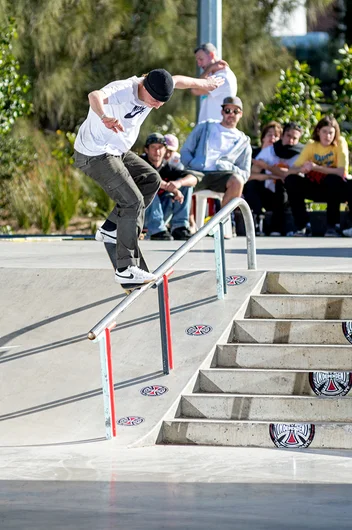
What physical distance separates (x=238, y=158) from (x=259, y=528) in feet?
23.8

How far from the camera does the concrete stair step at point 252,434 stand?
611cm

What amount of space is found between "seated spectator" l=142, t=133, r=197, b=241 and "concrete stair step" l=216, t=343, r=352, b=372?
4225mm

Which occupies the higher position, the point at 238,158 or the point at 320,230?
the point at 238,158

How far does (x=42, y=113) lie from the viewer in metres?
20.6

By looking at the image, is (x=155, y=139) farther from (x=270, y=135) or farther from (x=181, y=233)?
(x=270, y=135)

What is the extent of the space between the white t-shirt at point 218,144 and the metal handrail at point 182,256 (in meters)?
3.15

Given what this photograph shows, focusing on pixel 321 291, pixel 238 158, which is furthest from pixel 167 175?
pixel 321 291

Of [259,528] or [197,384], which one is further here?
[197,384]

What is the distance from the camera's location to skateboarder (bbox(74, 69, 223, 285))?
695 centimetres

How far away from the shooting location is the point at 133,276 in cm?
714

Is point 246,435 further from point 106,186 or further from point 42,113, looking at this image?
point 42,113

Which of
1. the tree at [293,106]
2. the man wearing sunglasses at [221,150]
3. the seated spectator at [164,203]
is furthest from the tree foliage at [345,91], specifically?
the seated spectator at [164,203]

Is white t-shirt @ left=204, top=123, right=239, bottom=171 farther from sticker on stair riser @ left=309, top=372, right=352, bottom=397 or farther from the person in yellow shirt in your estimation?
sticker on stair riser @ left=309, top=372, right=352, bottom=397

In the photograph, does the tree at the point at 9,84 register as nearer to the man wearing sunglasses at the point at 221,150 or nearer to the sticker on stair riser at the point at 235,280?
the man wearing sunglasses at the point at 221,150
